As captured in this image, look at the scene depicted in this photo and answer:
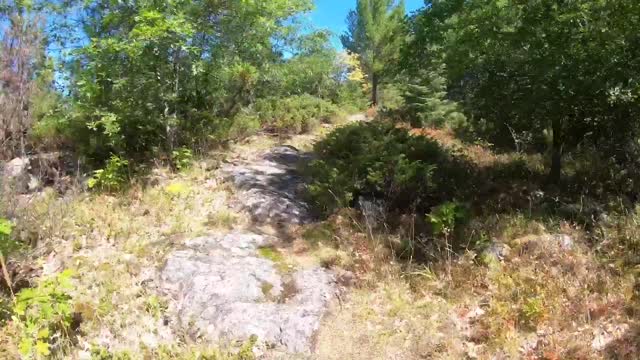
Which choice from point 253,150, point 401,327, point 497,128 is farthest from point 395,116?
point 401,327

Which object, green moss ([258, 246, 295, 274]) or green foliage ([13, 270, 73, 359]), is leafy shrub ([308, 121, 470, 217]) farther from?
green foliage ([13, 270, 73, 359])

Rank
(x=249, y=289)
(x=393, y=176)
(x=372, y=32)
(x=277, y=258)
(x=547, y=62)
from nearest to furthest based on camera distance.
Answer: (x=249, y=289)
(x=277, y=258)
(x=547, y=62)
(x=393, y=176)
(x=372, y=32)

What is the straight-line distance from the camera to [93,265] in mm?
5910

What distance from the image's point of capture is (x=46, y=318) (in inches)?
186

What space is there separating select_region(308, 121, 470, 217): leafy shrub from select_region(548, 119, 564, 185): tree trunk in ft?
4.07

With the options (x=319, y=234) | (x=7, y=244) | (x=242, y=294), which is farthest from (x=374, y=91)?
(x=7, y=244)

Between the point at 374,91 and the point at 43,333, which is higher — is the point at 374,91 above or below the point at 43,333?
above

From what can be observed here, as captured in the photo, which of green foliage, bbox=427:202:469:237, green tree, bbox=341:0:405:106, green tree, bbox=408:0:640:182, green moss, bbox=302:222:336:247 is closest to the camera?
green foliage, bbox=427:202:469:237

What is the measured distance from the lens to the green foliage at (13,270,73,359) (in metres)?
4.56

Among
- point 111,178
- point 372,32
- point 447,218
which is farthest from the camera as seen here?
point 372,32

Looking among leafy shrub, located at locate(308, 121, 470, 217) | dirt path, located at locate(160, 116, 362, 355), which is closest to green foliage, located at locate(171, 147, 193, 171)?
dirt path, located at locate(160, 116, 362, 355)

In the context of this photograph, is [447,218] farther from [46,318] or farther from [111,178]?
[111,178]

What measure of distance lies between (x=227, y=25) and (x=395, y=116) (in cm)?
941

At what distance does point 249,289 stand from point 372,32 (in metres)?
19.2
